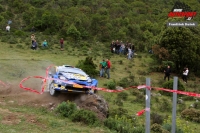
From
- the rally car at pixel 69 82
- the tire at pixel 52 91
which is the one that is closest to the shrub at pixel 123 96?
the rally car at pixel 69 82

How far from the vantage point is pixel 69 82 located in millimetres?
13133

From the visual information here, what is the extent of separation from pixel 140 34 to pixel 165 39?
18.1 meters

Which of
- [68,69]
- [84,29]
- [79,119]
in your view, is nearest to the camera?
[79,119]

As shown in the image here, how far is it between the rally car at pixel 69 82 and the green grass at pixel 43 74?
2.01 m

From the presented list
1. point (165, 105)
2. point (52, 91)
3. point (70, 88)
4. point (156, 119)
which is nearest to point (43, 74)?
point (52, 91)

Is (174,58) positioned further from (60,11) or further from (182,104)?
(60,11)

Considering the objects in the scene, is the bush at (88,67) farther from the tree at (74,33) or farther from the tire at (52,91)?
the tree at (74,33)

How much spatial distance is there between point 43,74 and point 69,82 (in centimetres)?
608

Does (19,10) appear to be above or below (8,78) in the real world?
above

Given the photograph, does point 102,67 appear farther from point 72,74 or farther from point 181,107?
point 72,74

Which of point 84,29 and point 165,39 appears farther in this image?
point 84,29

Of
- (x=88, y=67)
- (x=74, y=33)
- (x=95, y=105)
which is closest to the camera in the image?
(x=95, y=105)

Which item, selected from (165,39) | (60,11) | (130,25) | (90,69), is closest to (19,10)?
(60,11)

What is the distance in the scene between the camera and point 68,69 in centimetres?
1461
